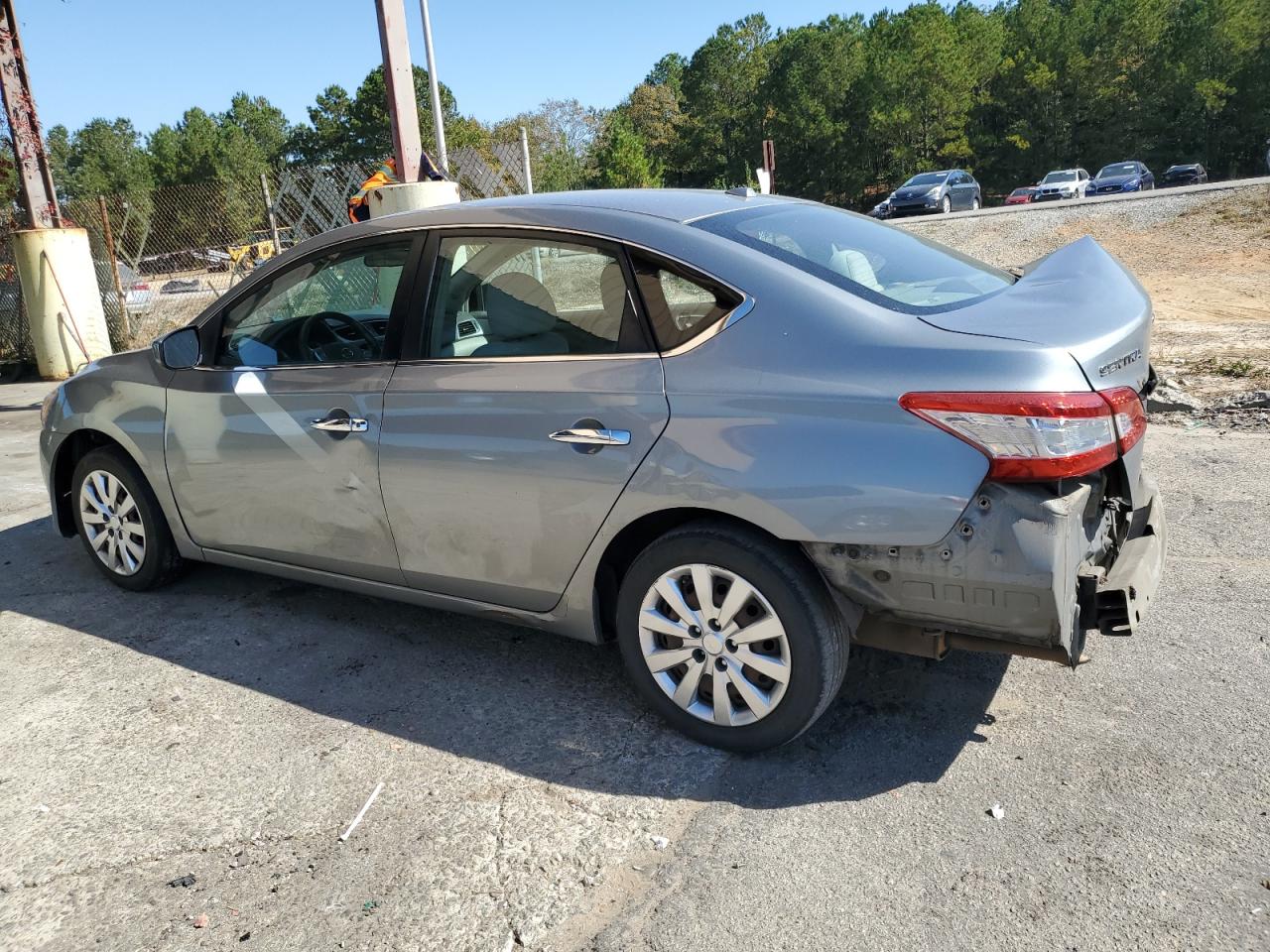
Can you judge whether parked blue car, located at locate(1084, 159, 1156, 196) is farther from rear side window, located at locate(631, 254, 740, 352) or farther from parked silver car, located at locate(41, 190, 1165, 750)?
rear side window, located at locate(631, 254, 740, 352)

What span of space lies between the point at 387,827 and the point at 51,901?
886 millimetres

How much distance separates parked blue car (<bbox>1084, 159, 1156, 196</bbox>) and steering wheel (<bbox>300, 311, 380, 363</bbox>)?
1506 inches

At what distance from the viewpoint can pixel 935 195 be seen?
32.0 metres

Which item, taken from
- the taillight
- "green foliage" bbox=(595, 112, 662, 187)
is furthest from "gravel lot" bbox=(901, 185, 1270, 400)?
"green foliage" bbox=(595, 112, 662, 187)

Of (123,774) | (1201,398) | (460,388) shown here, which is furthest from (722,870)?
(1201,398)

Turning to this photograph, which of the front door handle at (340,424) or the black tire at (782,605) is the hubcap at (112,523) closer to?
the front door handle at (340,424)

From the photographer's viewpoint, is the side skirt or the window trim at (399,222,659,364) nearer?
the window trim at (399,222,659,364)

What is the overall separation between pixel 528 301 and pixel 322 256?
3.49 feet

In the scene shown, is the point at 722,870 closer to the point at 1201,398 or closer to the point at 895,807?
the point at 895,807

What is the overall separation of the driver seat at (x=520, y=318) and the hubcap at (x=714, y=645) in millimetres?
896

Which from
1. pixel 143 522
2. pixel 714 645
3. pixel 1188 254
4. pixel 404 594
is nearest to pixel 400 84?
pixel 143 522

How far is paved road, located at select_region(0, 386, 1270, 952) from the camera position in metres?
2.47

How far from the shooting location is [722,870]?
2633mm

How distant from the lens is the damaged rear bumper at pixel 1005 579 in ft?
8.48
